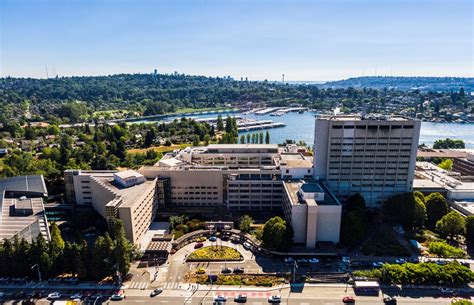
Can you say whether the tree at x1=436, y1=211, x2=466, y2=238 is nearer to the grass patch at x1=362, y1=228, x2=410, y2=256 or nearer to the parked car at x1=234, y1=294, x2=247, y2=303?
the grass patch at x1=362, y1=228, x2=410, y2=256

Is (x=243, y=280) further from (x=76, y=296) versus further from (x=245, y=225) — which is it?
(x=76, y=296)

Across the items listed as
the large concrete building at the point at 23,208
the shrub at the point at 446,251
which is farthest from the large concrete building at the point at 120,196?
the shrub at the point at 446,251

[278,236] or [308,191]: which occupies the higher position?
[308,191]

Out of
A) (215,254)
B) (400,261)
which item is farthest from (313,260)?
(215,254)

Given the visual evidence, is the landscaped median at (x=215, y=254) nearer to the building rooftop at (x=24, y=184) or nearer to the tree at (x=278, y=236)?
the tree at (x=278, y=236)

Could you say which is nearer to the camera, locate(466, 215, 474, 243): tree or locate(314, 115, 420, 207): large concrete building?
locate(466, 215, 474, 243): tree

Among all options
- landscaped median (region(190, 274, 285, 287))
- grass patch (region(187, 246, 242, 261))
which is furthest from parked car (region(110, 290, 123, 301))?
grass patch (region(187, 246, 242, 261))

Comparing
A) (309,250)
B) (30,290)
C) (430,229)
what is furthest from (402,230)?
(30,290)
